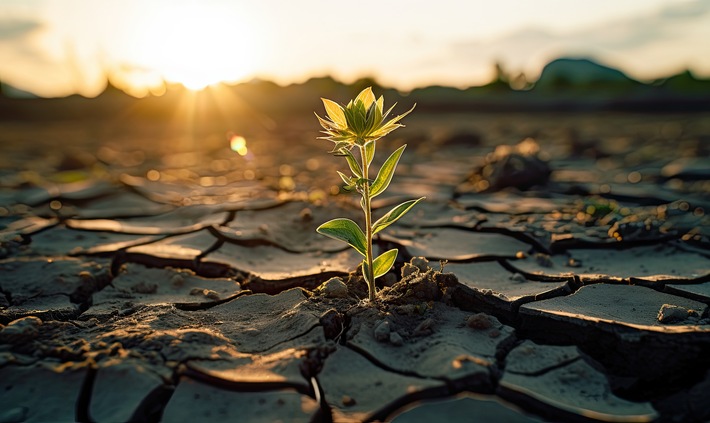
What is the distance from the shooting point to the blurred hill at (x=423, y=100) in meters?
11.5

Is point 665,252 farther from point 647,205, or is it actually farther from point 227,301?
point 227,301

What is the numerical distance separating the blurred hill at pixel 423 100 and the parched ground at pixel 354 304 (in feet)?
28.7

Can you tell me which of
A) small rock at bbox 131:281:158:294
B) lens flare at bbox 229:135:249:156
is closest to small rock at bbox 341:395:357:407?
small rock at bbox 131:281:158:294

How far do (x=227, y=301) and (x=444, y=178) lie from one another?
2658mm

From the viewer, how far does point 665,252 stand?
2104 millimetres

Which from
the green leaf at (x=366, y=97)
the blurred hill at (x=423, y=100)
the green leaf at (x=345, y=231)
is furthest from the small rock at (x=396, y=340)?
the blurred hill at (x=423, y=100)

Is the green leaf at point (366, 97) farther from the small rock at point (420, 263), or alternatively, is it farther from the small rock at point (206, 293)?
the small rock at point (206, 293)

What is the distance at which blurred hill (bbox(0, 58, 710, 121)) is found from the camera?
11477mm

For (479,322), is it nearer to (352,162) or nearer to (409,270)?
(409,270)

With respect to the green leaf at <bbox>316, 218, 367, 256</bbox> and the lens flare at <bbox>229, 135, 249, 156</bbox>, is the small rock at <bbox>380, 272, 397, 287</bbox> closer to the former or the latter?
the green leaf at <bbox>316, 218, 367, 256</bbox>

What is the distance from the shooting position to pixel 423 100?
516 inches

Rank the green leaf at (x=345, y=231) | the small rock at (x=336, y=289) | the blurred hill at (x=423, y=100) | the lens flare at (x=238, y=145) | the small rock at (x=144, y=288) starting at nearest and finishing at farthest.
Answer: the green leaf at (x=345, y=231) → the small rock at (x=336, y=289) → the small rock at (x=144, y=288) → the lens flare at (x=238, y=145) → the blurred hill at (x=423, y=100)

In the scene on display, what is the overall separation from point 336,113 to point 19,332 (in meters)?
1.06

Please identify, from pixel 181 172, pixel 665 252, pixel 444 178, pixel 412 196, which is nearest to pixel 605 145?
pixel 444 178
